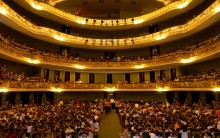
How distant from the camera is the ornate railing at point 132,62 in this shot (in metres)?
17.1

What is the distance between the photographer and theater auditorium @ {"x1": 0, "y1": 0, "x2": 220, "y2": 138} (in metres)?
17.7

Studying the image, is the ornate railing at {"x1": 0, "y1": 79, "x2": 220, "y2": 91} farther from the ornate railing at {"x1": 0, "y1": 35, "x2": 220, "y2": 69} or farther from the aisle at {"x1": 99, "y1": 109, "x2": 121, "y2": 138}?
the aisle at {"x1": 99, "y1": 109, "x2": 121, "y2": 138}

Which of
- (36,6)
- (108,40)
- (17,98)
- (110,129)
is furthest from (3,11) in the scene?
(108,40)

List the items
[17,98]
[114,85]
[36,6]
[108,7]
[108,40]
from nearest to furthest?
1. [17,98]
2. [36,6]
3. [114,85]
4. [108,40]
5. [108,7]

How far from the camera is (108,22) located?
30.1 meters

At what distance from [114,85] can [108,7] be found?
1445 cm

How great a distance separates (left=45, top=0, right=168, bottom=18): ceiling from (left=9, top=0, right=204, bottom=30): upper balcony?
379cm

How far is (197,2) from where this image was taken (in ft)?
74.9

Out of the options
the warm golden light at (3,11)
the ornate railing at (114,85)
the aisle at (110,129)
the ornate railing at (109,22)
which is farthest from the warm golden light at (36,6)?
the aisle at (110,129)

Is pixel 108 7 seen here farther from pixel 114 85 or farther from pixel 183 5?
pixel 114 85

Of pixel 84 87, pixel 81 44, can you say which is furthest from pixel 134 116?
pixel 81 44

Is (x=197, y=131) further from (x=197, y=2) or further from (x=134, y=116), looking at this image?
(x=197, y=2)

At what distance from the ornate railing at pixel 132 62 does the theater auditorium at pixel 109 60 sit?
89 millimetres

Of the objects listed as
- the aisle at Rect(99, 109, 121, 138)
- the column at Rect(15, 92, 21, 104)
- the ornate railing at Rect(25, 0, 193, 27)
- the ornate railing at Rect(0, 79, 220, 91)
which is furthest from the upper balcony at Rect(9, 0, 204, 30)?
the aisle at Rect(99, 109, 121, 138)
